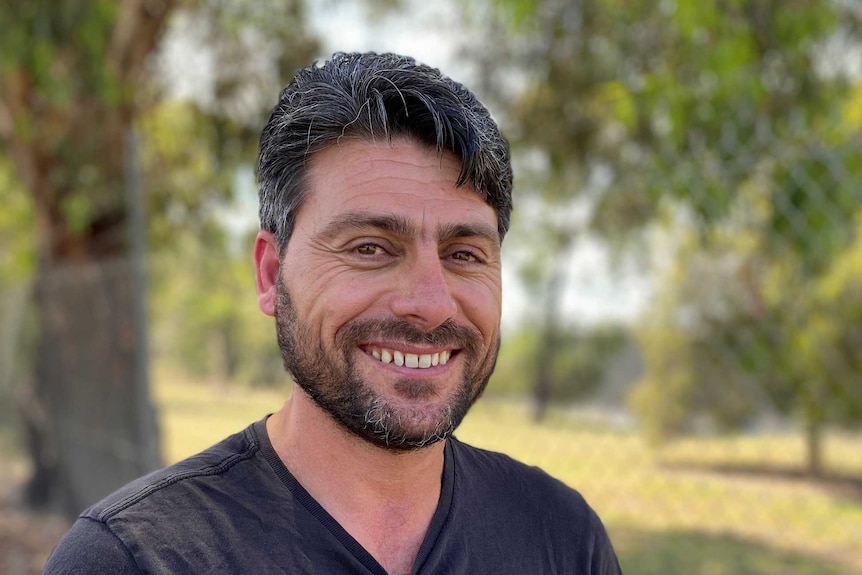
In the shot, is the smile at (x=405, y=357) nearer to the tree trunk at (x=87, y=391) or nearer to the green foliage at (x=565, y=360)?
the green foliage at (x=565, y=360)

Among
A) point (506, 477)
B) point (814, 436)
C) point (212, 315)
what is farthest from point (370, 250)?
point (212, 315)

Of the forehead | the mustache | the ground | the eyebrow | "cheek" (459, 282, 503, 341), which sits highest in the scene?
the forehead

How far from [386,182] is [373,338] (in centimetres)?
28

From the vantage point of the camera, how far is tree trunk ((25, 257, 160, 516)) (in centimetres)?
527

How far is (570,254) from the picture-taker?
4164 mm

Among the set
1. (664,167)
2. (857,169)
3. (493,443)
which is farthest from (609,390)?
(857,169)

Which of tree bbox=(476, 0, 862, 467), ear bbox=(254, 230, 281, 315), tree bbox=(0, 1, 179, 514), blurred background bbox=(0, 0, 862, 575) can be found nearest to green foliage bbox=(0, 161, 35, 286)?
blurred background bbox=(0, 0, 862, 575)

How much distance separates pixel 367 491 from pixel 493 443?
3159mm

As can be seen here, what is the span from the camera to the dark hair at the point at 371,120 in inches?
66.3

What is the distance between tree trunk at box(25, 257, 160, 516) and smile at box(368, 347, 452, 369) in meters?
3.27

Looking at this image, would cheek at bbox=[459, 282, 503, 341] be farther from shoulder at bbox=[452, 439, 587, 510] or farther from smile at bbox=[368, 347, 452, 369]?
shoulder at bbox=[452, 439, 587, 510]

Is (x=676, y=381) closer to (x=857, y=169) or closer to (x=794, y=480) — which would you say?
(x=857, y=169)

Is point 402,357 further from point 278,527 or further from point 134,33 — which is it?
point 134,33

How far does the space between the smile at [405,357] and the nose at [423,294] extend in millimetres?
59
